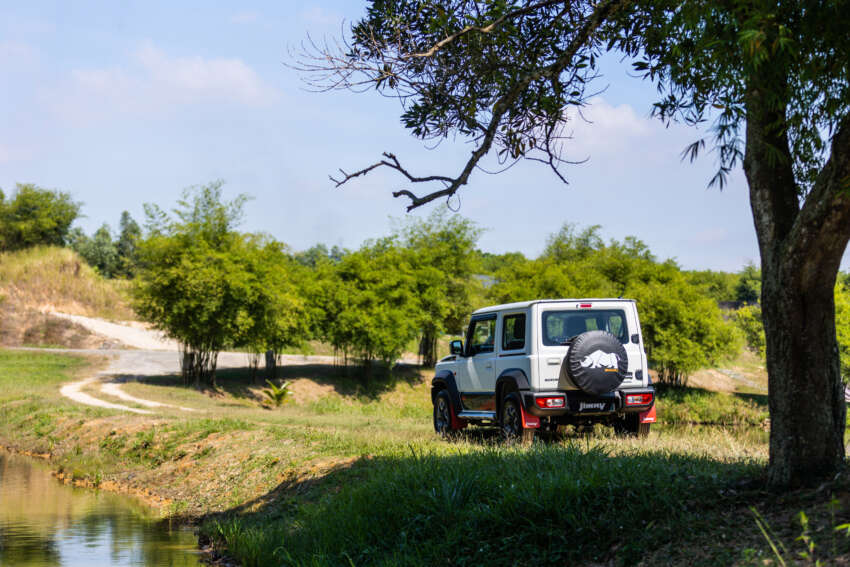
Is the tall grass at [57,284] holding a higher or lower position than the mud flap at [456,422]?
higher

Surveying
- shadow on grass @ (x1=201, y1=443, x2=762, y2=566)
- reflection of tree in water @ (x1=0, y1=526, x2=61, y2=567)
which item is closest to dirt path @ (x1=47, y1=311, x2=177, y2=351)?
reflection of tree in water @ (x1=0, y1=526, x2=61, y2=567)

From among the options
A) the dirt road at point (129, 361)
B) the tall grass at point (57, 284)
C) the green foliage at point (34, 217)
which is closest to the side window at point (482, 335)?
the dirt road at point (129, 361)

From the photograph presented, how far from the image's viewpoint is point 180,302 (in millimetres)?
32500

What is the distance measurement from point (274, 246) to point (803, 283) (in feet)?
113

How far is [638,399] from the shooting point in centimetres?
1219

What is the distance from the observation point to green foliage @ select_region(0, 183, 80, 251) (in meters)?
60.0

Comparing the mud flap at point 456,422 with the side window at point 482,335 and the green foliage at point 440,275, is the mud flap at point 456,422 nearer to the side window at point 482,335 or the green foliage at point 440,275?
the side window at point 482,335

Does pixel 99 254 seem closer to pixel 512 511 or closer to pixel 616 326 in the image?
pixel 616 326

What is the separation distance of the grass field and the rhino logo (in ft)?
4.31

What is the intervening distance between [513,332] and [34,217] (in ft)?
196

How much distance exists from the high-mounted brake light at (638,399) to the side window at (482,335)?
2552 mm

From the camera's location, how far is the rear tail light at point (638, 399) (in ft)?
39.8

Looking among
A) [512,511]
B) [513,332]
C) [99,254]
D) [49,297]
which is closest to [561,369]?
[513,332]

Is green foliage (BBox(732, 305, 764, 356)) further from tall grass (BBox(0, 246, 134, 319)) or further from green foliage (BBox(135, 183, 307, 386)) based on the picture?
tall grass (BBox(0, 246, 134, 319))
